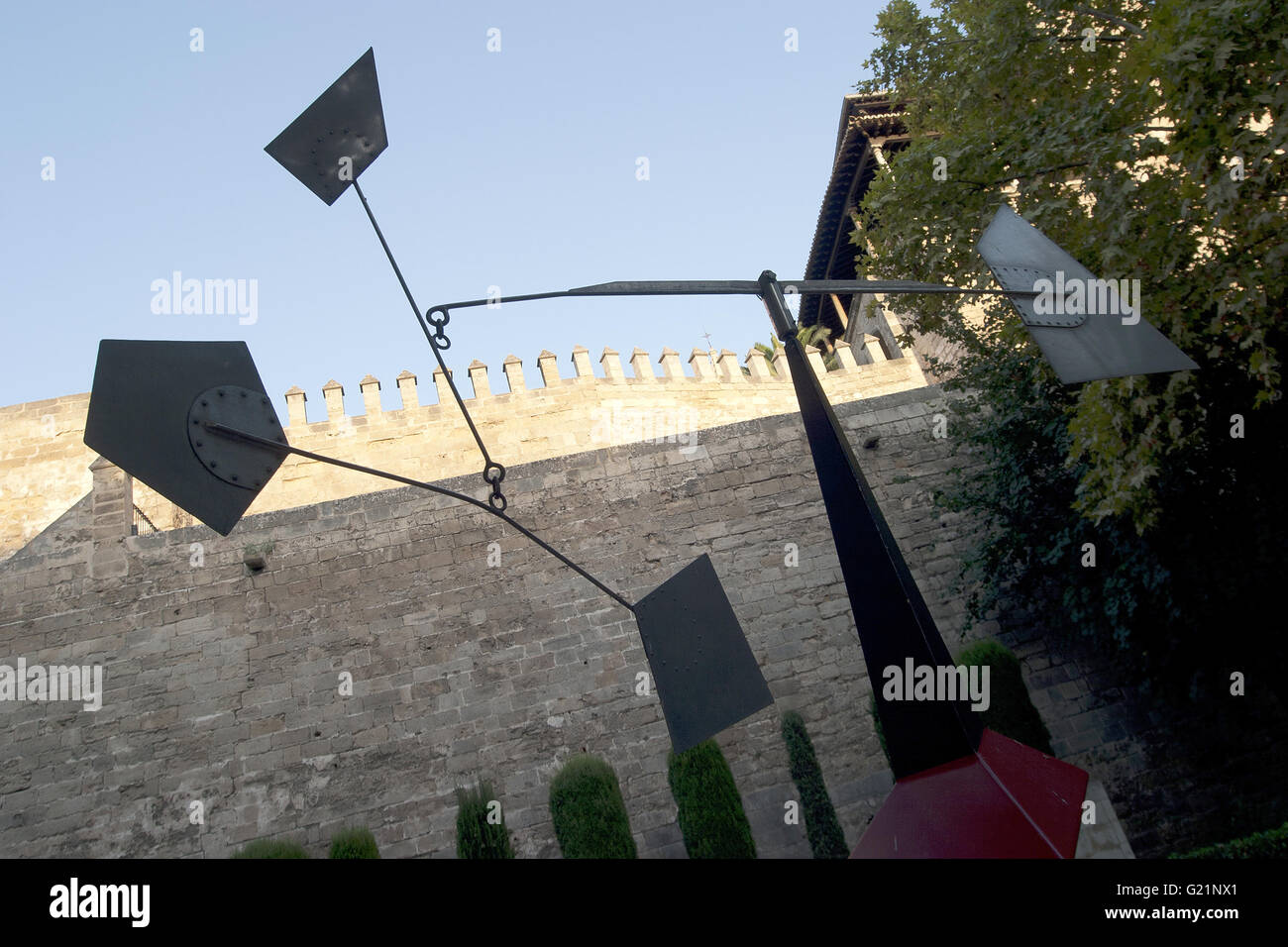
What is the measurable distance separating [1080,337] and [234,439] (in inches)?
149

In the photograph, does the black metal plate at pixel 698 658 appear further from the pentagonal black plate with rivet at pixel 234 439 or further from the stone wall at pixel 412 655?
the stone wall at pixel 412 655

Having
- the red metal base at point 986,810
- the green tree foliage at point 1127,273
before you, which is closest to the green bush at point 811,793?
the green tree foliage at point 1127,273

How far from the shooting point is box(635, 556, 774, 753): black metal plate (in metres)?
4.18

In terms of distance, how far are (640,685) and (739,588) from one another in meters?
1.53

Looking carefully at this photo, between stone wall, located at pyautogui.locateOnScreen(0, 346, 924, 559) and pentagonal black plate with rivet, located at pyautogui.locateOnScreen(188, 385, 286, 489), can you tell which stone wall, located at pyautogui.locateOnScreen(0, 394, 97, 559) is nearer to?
stone wall, located at pyautogui.locateOnScreen(0, 346, 924, 559)

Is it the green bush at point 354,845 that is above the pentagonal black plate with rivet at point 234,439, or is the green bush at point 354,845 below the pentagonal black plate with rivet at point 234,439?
below

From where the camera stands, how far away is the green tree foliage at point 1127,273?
6402 mm

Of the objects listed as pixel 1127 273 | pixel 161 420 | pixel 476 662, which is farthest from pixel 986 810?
pixel 476 662

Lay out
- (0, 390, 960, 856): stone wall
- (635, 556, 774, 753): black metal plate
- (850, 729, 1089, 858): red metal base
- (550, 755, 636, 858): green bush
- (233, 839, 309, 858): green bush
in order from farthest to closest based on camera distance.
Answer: (0, 390, 960, 856): stone wall → (550, 755, 636, 858): green bush → (233, 839, 309, 858): green bush → (635, 556, 774, 753): black metal plate → (850, 729, 1089, 858): red metal base

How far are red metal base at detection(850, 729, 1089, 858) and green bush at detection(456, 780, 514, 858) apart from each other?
5332 millimetres

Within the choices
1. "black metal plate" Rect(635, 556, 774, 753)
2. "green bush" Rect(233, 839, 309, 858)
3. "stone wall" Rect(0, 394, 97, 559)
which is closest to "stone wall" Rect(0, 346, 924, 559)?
"stone wall" Rect(0, 394, 97, 559)

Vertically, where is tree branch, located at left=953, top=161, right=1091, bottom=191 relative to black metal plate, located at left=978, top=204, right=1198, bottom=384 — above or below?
above

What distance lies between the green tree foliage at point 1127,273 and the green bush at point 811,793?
2.45 meters
